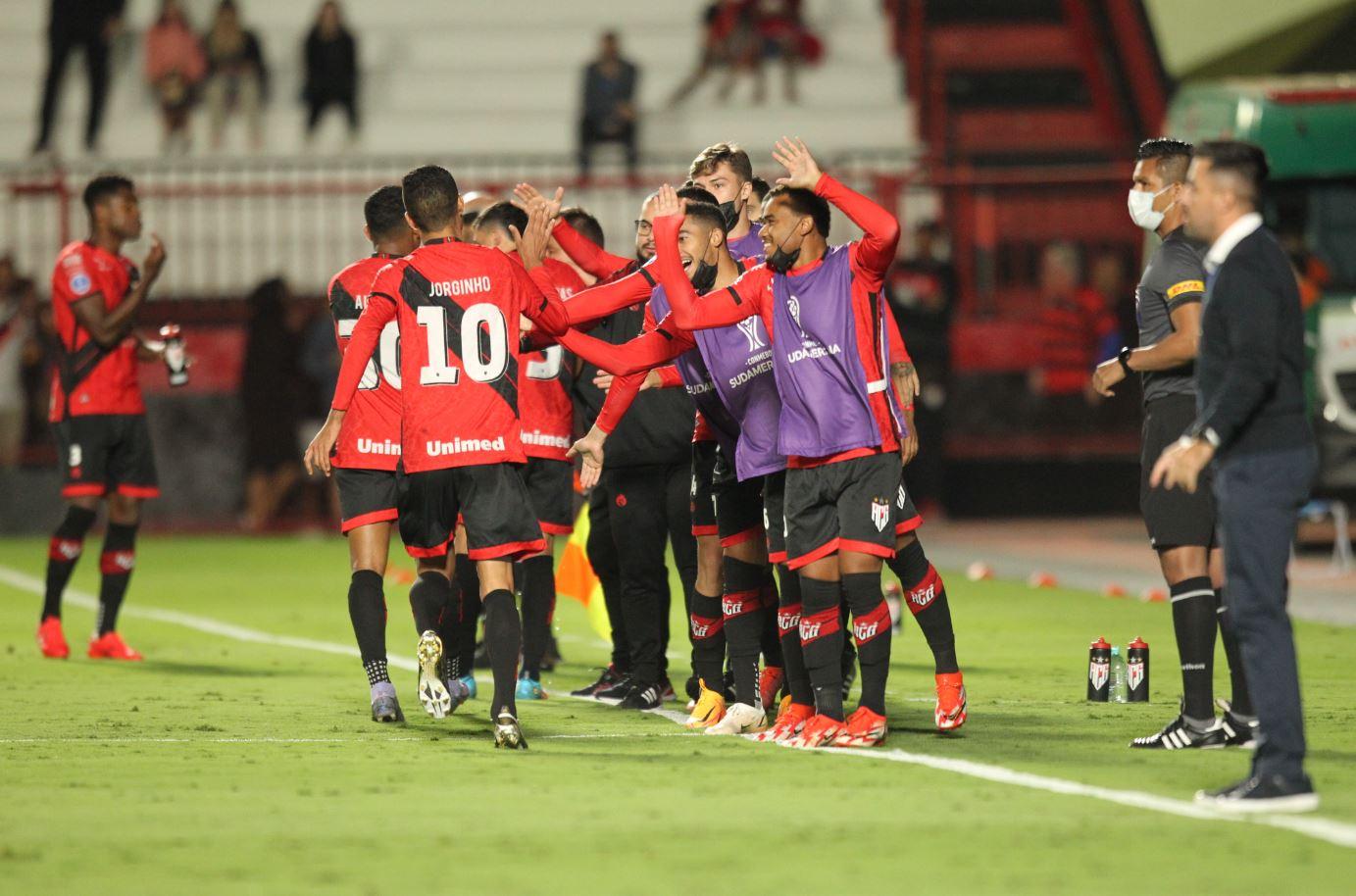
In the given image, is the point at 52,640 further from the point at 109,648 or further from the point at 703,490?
the point at 703,490

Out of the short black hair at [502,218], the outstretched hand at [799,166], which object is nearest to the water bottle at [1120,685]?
the outstretched hand at [799,166]

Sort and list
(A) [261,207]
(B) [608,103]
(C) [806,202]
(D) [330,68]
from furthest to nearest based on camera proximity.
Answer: (D) [330,68] → (B) [608,103] → (A) [261,207] → (C) [806,202]

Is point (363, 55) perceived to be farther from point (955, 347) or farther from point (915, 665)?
point (915, 665)

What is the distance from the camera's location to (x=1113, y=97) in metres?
26.2

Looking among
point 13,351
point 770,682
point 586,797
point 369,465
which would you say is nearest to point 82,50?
point 13,351

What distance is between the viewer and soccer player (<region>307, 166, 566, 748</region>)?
8.69 meters

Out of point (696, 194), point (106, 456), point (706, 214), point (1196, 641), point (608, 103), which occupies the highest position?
point (608, 103)

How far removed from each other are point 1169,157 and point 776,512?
2016mm

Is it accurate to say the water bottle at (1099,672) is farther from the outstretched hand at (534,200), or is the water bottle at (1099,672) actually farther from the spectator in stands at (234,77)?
the spectator in stands at (234,77)

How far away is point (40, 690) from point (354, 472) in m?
2.24

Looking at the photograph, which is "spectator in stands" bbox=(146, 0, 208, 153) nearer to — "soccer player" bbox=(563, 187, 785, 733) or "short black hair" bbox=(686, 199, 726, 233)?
"soccer player" bbox=(563, 187, 785, 733)

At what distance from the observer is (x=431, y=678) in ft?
29.0

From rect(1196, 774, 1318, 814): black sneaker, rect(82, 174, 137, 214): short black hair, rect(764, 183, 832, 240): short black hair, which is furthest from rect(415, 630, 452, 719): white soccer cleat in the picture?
rect(82, 174, 137, 214): short black hair

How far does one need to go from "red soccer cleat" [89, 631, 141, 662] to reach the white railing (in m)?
11.7
